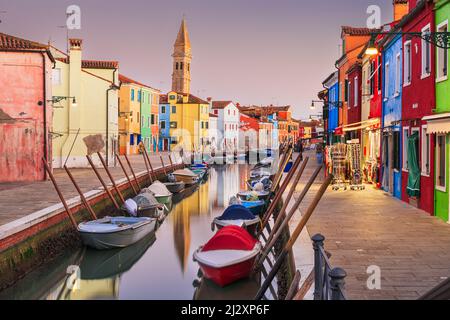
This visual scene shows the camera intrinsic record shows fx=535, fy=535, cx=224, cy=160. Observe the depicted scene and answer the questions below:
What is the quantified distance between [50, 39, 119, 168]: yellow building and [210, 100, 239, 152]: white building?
49231 mm

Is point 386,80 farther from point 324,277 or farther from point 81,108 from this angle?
point 81,108

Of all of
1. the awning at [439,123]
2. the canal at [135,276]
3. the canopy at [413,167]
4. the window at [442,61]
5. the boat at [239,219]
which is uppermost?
the window at [442,61]

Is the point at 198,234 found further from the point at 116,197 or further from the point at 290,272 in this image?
the point at 290,272

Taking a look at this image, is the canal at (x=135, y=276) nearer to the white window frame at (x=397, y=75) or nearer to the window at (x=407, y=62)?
the white window frame at (x=397, y=75)

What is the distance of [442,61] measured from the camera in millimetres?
11938

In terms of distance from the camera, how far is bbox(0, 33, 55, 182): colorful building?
21188 millimetres

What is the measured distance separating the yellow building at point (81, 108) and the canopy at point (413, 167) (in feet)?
68.2

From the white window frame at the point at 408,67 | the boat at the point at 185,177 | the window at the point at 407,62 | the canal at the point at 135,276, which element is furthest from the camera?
the boat at the point at 185,177

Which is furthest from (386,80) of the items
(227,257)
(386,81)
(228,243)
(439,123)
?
(227,257)

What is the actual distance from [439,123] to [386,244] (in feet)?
10.9

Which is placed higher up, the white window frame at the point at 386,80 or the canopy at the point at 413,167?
the white window frame at the point at 386,80

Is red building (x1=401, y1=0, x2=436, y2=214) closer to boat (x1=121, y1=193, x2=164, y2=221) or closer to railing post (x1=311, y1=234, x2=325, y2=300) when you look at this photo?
railing post (x1=311, y1=234, x2=325, y2=300)

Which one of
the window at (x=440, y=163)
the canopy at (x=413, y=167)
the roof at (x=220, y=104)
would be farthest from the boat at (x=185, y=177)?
the roof at (x=220, y=104)

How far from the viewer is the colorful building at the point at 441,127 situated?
11.4 m
